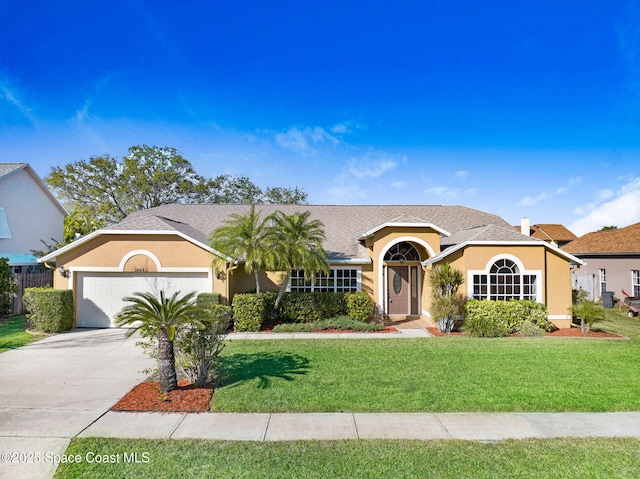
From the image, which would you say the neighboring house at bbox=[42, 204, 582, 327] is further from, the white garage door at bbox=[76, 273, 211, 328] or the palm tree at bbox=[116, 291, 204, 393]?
the palm tree at bbox=[116, 291, 204, 393]

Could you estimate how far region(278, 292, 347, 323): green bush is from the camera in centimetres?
1469

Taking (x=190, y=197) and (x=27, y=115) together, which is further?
(x=190, y=197)

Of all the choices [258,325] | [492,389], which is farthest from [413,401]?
[258,325]

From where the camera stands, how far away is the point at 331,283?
16.5 metres

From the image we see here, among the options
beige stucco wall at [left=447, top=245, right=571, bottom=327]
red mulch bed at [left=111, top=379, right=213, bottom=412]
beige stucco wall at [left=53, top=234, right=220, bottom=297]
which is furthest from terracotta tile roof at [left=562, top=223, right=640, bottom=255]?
red mulch bed at [left=111, top=379, right=213, bottom=412]

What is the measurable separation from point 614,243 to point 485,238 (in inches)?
612

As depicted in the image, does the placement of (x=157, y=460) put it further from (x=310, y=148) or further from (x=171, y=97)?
(x=310, y=148)

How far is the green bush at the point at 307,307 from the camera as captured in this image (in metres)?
Result: 14.7

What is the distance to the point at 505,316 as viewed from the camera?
42.9ft

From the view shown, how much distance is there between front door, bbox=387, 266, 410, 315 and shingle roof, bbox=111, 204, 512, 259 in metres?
2.05

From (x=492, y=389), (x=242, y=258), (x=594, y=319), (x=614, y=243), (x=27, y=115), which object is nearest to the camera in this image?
(x=492, y=389)

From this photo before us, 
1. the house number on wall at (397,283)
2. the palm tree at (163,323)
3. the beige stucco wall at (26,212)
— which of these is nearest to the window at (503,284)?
the house number on wall at (397,283)

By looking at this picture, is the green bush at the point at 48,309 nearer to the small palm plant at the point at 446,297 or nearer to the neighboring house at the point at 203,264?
the neighboring house at the point at 203,264

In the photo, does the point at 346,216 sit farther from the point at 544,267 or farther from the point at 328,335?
the point at 544,267
